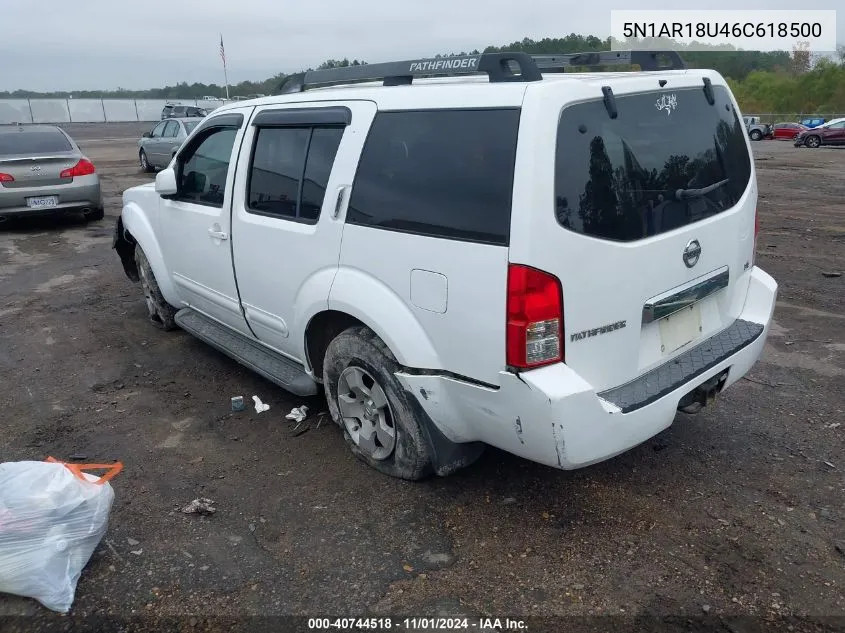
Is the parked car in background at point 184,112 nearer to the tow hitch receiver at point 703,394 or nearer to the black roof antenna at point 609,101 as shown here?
the black roof antenna at point 609,101

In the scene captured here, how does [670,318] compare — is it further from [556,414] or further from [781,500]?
[781,500]

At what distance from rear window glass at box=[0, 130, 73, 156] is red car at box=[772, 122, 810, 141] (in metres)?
35.9

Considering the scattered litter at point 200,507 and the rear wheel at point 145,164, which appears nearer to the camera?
the scattered litter at point 200,507

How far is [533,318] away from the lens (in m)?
2.57

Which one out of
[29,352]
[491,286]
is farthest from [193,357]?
[491,286]

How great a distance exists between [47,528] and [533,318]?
213 cm

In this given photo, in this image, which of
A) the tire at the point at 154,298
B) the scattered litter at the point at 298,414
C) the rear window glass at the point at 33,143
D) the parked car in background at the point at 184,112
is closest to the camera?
the scattered litter at the point at 298,414

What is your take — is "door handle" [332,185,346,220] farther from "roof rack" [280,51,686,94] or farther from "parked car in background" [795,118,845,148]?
"parked car in background" [795,118,845,148]

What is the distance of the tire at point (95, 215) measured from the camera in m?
11.3

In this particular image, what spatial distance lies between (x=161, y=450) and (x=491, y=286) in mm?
2380

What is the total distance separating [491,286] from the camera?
8.59ft

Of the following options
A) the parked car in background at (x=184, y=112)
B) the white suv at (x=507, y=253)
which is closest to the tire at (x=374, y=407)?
the white suv at (x=507, y=253)

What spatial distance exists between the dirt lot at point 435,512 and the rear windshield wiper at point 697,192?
1.44 m

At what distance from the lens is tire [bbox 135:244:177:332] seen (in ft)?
18.8
